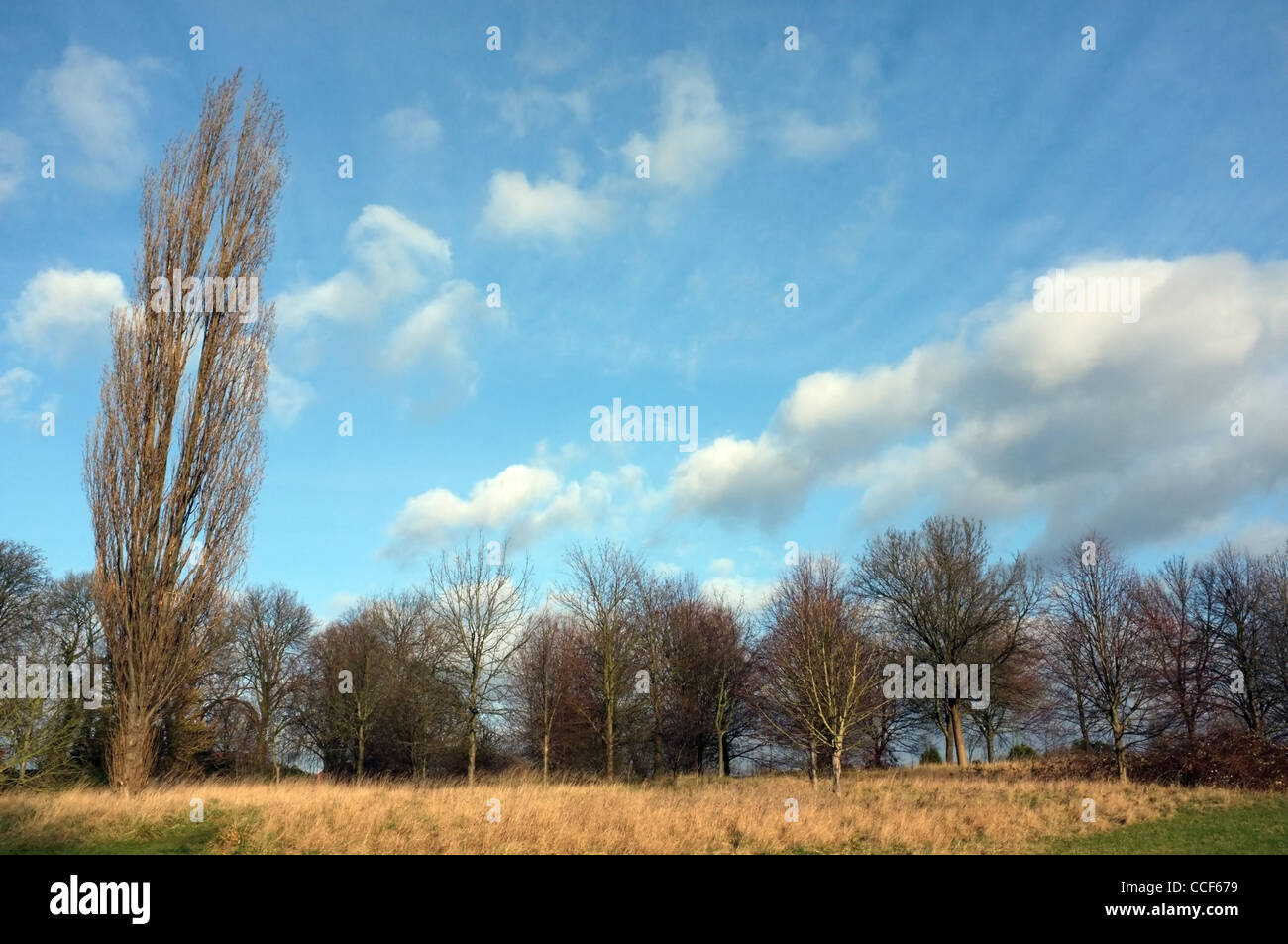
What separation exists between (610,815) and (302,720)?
36.8 m

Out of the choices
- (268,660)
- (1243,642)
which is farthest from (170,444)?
(1243,642)

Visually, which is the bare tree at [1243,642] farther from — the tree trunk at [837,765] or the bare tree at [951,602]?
the tree trunk at [837,765]

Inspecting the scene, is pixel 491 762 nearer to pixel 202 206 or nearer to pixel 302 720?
pixel 302 720

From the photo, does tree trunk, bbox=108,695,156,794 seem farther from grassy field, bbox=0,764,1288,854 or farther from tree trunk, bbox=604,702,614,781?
tree trunk, bbox=604,702,614,781

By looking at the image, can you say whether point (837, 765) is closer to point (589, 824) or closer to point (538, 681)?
point (589, 824)

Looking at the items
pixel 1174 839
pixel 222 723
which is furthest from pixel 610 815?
pixel 222 723

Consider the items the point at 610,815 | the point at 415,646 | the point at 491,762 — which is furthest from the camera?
the point at 415,646

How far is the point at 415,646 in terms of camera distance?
44.7 m

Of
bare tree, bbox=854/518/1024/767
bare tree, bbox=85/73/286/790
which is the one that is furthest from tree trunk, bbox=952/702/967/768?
bare tree, bbox=85/73/286/790

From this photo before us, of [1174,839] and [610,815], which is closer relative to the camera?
[610,815]

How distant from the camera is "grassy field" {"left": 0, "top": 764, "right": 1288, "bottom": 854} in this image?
12.8m

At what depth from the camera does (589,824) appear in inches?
569

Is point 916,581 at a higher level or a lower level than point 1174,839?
higher
